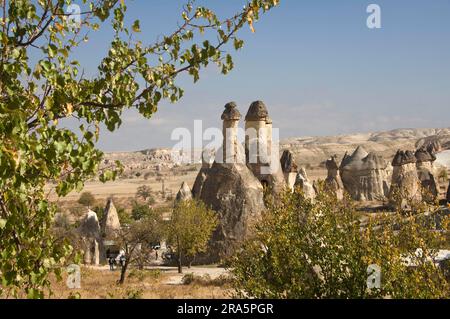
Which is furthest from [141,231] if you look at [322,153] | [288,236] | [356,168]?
[322,153]

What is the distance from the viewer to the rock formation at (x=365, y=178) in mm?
42406

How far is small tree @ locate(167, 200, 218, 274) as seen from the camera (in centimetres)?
2162

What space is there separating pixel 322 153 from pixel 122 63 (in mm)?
115482

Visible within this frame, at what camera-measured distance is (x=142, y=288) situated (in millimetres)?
17156

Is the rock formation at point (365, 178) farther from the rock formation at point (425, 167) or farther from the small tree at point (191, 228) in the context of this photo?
the small tree at point (191, 228)

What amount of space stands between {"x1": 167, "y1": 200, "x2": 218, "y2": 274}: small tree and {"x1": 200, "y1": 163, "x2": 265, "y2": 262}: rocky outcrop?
1.48 feet

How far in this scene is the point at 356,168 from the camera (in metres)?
42.9

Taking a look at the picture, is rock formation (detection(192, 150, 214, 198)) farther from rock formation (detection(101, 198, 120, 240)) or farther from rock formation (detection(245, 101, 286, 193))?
rock formation (detection(101, 198, 120, 240))

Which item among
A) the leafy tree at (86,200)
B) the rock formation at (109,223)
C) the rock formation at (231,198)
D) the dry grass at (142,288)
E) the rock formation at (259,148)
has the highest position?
the rock formation at (259,148)

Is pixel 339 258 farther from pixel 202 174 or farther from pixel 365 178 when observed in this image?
pixel 365 178

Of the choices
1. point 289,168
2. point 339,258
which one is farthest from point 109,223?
point 339,258

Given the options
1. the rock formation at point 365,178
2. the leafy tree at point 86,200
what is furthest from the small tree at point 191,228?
the leafy tree at point 86,200

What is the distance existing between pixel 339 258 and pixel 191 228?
15.3 m

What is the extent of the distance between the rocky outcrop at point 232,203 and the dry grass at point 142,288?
106 inches
